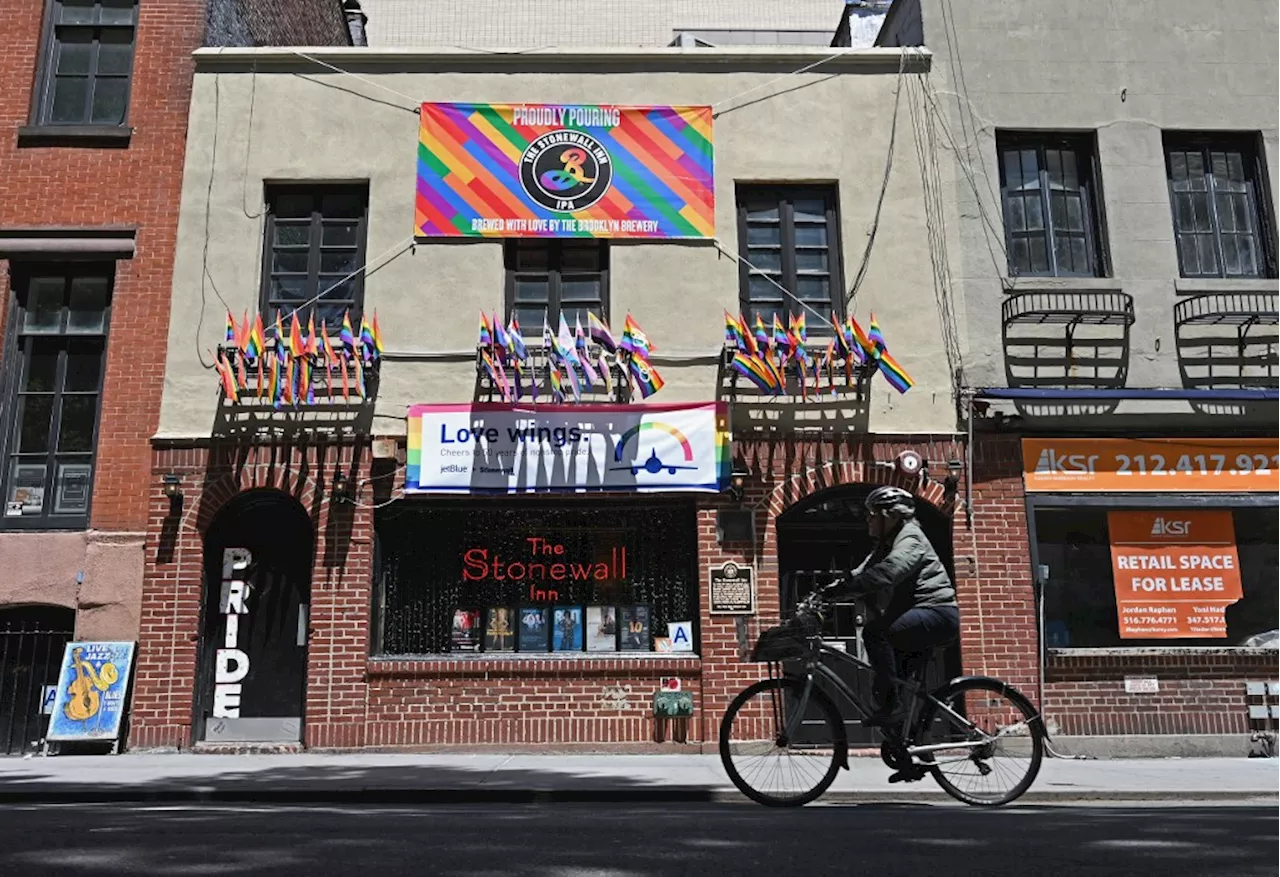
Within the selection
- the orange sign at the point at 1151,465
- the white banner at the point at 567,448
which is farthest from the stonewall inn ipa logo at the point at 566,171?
the orange sign at the point at 1151,465

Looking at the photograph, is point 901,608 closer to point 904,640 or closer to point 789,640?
point 904,640

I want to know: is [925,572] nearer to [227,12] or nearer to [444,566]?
[444,566]

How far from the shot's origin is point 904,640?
21.0 feet

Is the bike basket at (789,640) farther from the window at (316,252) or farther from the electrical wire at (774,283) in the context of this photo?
the window at (316,252)

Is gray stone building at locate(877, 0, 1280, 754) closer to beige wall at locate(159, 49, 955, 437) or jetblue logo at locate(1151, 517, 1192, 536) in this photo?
jetblue logo at locate(1151, 517, 1192, 536)

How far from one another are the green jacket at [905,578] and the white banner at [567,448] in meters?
4.95

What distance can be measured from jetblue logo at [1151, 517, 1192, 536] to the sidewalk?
242cm

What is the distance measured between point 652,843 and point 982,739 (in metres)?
2.54

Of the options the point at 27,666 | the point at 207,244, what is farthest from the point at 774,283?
the point at 27,666

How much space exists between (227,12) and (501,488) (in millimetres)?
7265

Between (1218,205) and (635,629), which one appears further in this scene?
(1218,205)

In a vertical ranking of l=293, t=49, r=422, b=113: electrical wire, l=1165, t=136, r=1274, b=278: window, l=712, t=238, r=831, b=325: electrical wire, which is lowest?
l=712, t=238, r=831, b=325: electrical wire

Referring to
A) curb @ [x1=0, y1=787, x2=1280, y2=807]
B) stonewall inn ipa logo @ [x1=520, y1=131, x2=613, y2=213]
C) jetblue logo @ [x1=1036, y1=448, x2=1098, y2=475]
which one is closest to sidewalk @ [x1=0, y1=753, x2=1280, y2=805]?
curb @ [x1=0, y1=787, x2=1280, y2=807]

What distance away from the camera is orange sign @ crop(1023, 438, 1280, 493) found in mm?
11758
